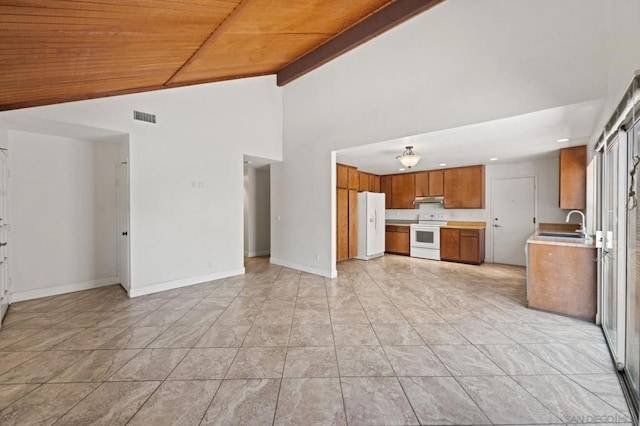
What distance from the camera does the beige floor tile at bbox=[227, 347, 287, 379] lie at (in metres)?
2.07

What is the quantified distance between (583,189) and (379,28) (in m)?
4.15

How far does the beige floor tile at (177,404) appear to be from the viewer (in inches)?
63.7

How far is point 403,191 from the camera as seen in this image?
757cm

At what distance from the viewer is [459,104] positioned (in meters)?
3.32

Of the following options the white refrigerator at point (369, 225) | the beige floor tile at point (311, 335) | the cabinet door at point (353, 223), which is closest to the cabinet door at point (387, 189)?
the white refrigerator at point (369, 225)

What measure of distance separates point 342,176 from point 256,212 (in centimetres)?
280

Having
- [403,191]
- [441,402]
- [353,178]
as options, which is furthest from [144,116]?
[403,191]

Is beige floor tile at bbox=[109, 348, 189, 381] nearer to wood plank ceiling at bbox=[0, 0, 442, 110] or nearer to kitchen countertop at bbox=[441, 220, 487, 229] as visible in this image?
wood plank ceiling at bbox=[0, 0, 442, 110]

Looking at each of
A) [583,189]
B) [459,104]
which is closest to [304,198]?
[459,104]

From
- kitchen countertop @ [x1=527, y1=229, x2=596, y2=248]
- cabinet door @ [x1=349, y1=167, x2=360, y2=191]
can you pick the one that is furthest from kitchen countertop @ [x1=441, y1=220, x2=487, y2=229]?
kitchen countertop @ [x1=527, y1=229, x2=596, y2=248]

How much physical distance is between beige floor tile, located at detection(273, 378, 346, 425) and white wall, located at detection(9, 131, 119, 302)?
4.41 meters

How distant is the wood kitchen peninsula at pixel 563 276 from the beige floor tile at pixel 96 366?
183 inches

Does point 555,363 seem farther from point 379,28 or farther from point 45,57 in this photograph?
point 45,57

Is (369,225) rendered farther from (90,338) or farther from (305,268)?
(90,338)
